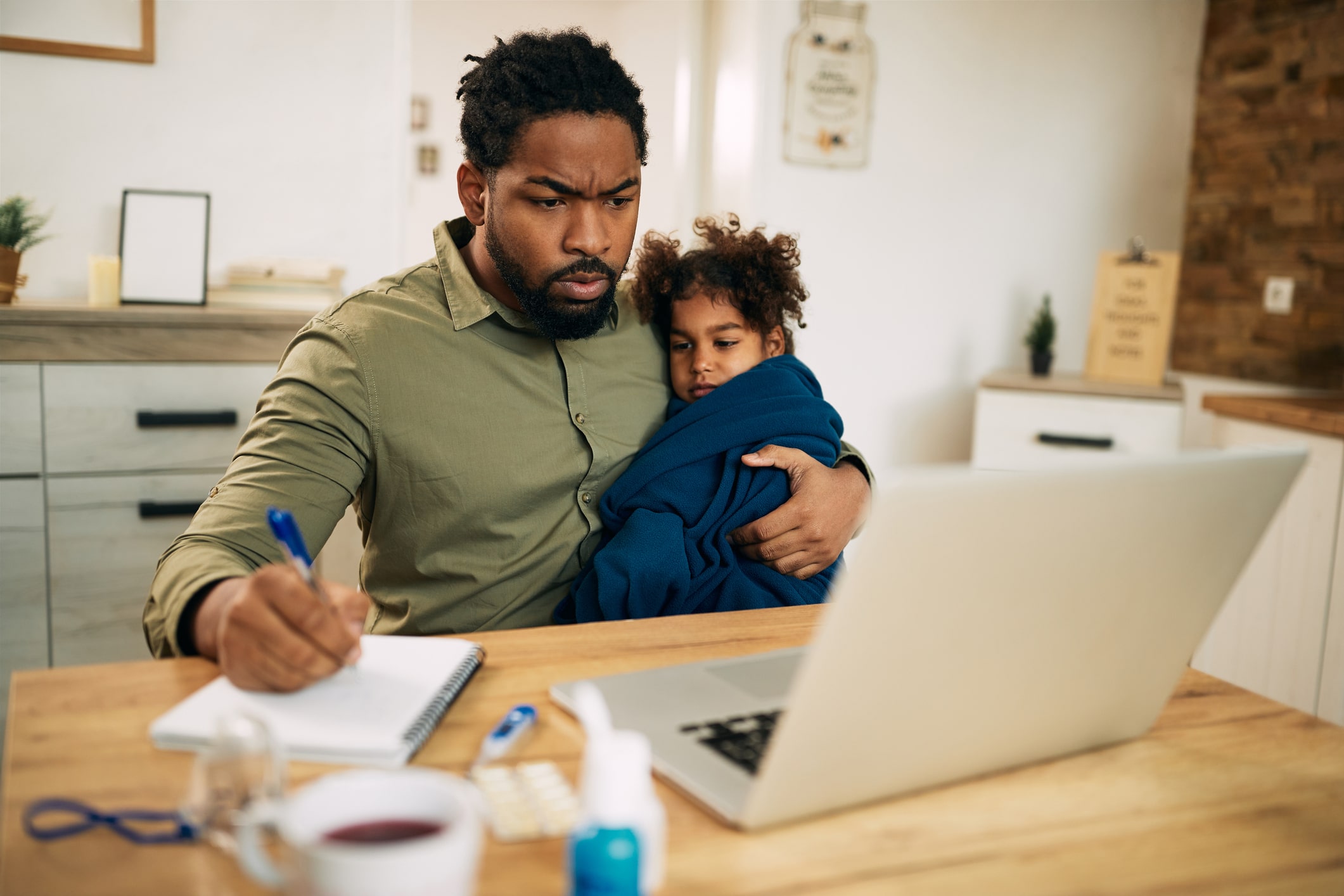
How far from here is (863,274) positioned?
3316 mm

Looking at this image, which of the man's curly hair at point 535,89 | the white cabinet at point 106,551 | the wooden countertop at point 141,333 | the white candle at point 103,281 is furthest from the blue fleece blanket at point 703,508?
the white candle at point 103,281

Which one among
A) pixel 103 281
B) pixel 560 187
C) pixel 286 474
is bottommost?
pixel 286 474

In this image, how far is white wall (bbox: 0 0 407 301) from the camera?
2.40 metres

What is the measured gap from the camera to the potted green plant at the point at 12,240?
7.07ft

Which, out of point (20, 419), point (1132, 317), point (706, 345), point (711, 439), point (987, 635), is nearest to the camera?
point (987, 635)

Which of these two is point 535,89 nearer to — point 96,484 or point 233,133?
point 96,484

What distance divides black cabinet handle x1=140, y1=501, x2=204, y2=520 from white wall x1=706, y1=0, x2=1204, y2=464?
1811 mm

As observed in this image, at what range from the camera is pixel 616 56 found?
4.95 m

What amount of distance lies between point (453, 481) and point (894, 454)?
92.6 inches

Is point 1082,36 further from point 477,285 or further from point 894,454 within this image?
point 477,285

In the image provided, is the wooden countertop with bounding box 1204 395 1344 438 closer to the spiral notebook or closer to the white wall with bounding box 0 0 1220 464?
the white wall with bounding box 0 0 1220 464

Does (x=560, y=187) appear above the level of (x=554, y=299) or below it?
above

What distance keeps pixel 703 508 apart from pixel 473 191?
0.56 m

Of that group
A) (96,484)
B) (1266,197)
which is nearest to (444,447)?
(96,484)
